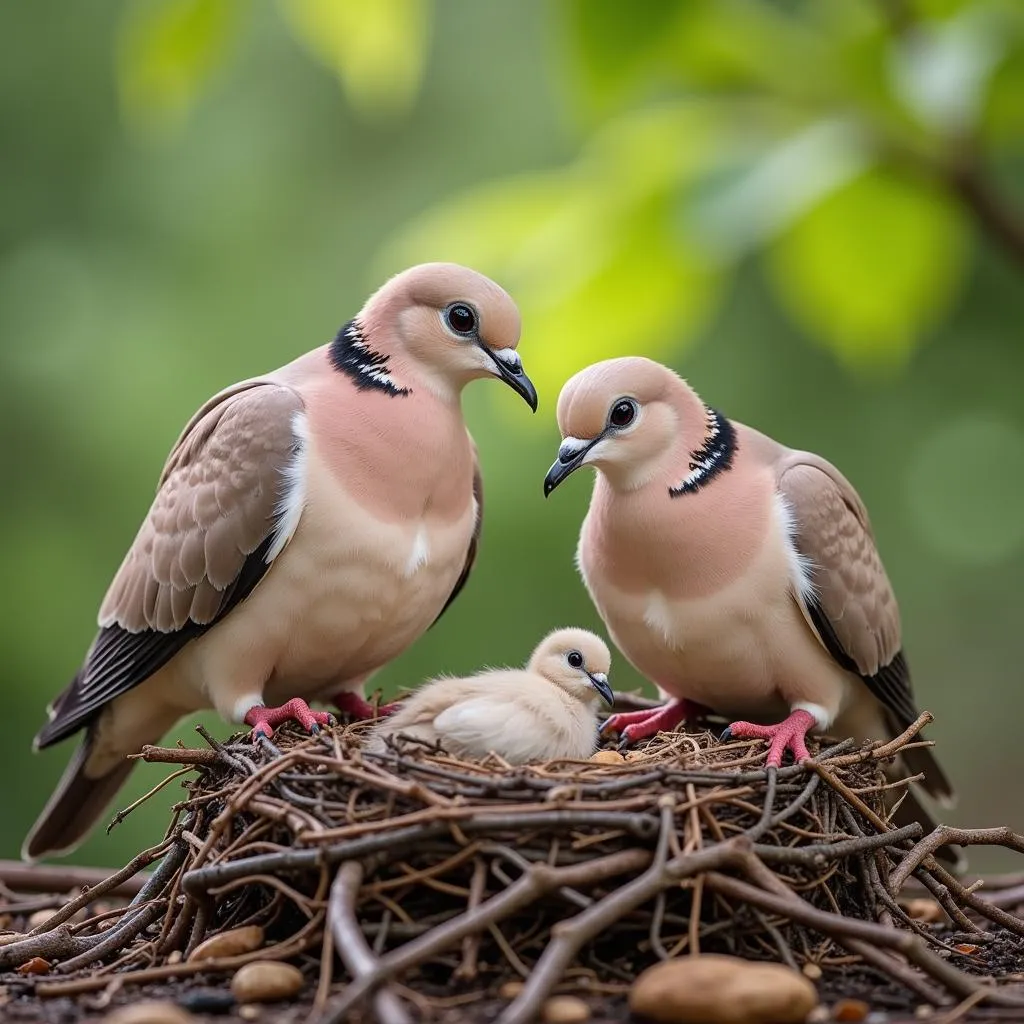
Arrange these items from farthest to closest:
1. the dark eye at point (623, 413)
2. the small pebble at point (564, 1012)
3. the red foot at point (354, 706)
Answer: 1. the red foot at point (354, 706)
2. the dark eye at point (623, 413)
3. the small pebble at point (564, 1012)

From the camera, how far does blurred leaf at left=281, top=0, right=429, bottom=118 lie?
3283 mm

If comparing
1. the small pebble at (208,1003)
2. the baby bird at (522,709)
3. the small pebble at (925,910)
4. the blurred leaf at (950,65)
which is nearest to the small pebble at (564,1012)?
the small pebble at (208,1003)

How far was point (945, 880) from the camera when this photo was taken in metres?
3.78

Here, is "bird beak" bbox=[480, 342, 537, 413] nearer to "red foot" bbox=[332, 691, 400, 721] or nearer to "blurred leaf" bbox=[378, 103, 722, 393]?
"blurred leaf" bbox=[378, 103, 722, 393]

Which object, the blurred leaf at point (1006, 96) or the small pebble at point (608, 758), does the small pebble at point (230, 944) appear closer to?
the small pebble at point (608, 758)

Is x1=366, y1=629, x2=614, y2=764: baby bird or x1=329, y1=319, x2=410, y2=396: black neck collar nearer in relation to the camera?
x1=366, y1=629, x2=614, y2=764: baby bird

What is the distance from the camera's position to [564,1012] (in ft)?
9.32

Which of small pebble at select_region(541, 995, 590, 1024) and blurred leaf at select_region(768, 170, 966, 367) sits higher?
blurred leaf at select_region(768, 170, 966, 367)

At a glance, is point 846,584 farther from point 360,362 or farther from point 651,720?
point 360,362

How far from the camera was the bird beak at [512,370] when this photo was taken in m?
4.31

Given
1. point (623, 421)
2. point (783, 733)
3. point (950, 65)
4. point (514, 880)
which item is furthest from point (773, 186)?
point (514, 880)

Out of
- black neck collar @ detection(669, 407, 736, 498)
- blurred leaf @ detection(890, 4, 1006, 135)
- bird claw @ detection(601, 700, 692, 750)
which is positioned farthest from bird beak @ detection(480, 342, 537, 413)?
blurred leaf @ detection(890, 4, 1006, 135)

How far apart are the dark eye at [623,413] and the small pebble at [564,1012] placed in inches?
70.3

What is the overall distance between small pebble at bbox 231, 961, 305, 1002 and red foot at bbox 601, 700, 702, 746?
164 centimetres
